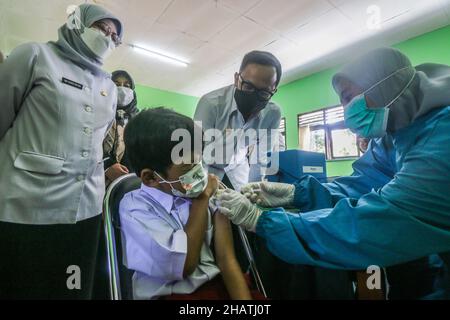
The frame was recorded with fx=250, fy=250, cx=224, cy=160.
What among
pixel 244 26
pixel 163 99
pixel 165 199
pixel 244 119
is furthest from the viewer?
pixel 163 99

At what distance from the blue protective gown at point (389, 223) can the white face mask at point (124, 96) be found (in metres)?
1.55

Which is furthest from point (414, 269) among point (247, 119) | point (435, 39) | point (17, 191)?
point (435, 39)

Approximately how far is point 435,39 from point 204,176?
412 centimetres

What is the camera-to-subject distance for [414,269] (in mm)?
977

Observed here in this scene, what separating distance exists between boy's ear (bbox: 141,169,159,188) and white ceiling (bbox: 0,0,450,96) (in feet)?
9.00

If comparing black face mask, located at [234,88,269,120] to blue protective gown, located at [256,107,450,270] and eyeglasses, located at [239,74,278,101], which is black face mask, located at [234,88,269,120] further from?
blue protective gown, located at [256,107,450,270]

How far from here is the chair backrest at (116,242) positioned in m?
0.72

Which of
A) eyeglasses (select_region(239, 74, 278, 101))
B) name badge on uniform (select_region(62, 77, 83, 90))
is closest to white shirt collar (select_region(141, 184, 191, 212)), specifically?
name badge on uniform (select_region(62, 77, 83, 90))

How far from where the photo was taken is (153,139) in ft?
3.03

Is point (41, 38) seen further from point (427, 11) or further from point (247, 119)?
point (427, 11)

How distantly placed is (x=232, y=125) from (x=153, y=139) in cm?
98

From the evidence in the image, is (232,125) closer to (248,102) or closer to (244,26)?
(248,102)

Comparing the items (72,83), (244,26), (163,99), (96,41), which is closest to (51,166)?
(72,83)
